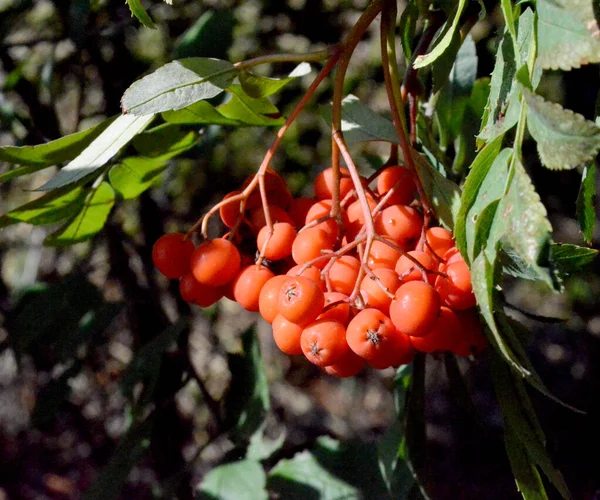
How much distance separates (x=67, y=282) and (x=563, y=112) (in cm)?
128

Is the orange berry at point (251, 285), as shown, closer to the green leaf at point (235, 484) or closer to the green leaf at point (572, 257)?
the green leaf at point (572, 257)

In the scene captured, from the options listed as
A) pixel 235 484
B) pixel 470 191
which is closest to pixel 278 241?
pixel 470 191

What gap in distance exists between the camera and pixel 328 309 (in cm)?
79

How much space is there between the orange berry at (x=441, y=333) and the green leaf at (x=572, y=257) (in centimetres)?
12

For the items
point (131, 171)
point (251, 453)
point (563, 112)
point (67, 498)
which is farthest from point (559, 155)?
point (67, 498)

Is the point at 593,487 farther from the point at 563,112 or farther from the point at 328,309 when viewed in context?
the point at 563,112

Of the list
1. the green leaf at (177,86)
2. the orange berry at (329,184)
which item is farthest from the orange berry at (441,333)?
the green leaf at (177,86)

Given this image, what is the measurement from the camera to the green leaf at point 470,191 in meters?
0.65

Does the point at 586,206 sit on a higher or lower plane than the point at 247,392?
higher

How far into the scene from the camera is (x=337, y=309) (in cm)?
79

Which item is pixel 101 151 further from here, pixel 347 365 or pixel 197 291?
pixel 347 365

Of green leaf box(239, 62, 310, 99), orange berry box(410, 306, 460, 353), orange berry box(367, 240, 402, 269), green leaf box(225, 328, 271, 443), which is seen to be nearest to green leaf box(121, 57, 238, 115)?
green leaf box(239, 62, 310, 99)

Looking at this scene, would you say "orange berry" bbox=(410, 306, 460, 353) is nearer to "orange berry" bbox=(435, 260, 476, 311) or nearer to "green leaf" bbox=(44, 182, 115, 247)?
"orange berry" bbox=(435, 260, 476, 311)

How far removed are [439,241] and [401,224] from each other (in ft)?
0.17
